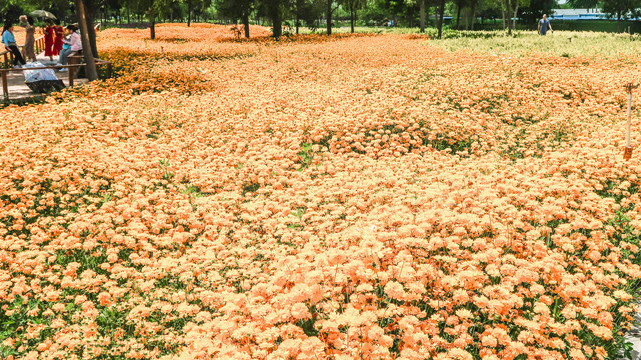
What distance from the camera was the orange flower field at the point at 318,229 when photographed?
4.14 metres

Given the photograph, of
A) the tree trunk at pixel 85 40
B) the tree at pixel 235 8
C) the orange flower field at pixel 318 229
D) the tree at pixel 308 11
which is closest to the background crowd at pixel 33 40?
the tree trunk at pixel 85 40

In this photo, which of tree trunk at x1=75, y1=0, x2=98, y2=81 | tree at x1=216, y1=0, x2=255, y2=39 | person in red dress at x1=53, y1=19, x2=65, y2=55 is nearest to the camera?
tree trunk at x1=75, y1=0, x2=98, y2=81

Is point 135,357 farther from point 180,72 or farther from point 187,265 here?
point 180,72

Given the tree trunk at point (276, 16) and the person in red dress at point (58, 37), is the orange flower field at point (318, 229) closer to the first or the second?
the person in red dress at point (58, 37)

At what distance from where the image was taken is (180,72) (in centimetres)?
1869

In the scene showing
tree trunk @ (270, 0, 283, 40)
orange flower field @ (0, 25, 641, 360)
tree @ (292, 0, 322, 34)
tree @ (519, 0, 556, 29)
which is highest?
tree @ (519, 0, 556, 29)

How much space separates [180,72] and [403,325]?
17349 mm

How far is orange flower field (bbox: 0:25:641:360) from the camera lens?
4137mm

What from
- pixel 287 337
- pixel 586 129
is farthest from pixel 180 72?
pixel 287 337

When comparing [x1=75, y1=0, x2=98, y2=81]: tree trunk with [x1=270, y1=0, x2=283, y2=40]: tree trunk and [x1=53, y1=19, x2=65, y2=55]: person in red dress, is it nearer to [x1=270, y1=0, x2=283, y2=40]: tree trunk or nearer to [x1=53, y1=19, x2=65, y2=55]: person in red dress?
[x1=53, y1=19, x2=65, y2=55]: person in red dress

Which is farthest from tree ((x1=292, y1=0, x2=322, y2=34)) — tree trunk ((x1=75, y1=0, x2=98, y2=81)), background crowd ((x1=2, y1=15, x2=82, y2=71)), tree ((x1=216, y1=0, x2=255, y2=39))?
tree trunk ((x1=75, y1=0, x2=98, y2=81))

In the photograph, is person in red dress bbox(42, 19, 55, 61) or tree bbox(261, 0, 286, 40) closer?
person in red dress bbox(42, 19, 55, 61)

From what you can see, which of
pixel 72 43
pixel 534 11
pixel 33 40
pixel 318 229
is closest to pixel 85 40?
pixel 72 43

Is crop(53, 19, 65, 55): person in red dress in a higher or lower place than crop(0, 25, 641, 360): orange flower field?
higher
